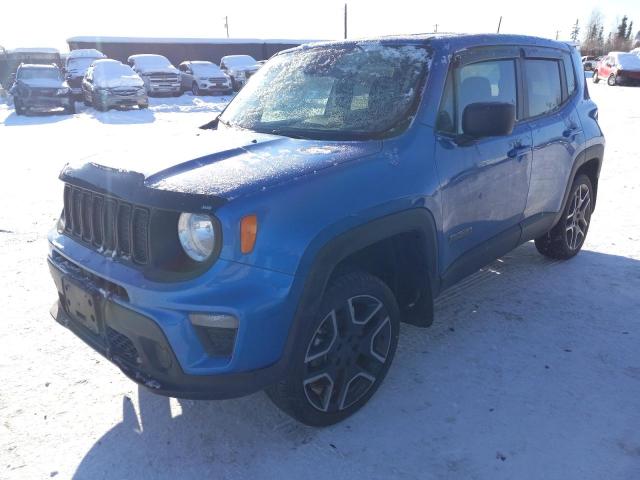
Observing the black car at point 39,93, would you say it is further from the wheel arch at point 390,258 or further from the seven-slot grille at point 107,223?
the wheel arch at point 390,258

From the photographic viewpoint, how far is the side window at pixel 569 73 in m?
4.30

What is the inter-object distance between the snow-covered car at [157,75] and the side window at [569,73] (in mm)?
20523

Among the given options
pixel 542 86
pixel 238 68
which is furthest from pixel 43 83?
pixel 542 86

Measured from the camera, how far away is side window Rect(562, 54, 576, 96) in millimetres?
4302

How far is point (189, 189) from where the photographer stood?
2.19 m

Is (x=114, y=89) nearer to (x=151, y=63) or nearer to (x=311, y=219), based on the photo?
(x=151, y=63)

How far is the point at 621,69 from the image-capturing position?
2522 cm

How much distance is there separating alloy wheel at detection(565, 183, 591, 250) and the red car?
24.9m

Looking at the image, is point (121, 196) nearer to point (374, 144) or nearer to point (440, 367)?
point (374, 144)

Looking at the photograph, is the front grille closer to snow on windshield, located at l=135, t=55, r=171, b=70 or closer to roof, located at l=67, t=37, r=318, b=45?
snow on windshield, located at l=135, t=55, r=171, b=70

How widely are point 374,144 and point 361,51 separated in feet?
2.99

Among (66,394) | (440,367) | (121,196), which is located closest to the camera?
(121,196)

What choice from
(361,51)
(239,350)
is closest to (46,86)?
(361,51)

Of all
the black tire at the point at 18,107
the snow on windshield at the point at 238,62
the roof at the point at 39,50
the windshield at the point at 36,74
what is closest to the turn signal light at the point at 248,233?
the black tire at the point at 18,107
